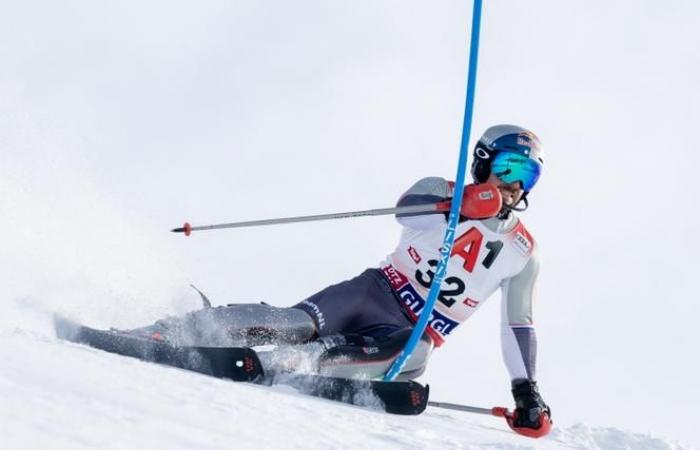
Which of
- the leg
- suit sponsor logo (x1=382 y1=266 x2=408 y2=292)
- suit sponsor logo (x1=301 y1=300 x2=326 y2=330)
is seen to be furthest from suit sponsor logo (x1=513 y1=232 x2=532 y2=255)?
the leg

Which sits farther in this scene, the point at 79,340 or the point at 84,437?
the point at 79,340

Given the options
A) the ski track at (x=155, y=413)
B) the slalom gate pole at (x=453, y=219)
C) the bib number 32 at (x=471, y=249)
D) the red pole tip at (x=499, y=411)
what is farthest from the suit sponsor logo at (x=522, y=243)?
the ski track at (x=155, y=413)

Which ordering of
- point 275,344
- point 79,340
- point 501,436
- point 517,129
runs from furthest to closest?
point 517,129, point 275,344, point 501,436, point 79,340

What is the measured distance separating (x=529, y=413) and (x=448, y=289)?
0.99 metres

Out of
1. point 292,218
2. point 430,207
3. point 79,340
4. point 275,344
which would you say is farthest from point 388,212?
point 79,340

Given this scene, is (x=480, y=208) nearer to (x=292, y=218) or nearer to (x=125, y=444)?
(x=292, y=218)

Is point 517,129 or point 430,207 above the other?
point 517,129

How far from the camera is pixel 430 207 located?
5508 mm

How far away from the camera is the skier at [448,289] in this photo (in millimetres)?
5410

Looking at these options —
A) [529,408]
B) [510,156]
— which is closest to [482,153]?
[510,156]

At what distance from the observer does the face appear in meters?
5.86

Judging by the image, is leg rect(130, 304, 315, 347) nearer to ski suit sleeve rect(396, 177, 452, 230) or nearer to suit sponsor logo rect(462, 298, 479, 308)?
ski suit sleeve rect(396, 177, 452, 230)

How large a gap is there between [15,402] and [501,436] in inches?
124

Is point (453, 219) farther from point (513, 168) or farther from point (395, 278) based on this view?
point (395, 278)
